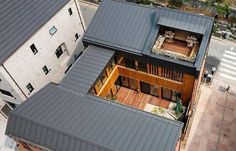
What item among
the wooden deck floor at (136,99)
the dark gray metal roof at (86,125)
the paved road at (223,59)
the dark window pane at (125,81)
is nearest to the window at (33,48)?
the dark gray metal roof at (86,125)

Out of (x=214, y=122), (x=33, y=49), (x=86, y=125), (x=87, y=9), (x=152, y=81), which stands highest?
(x=33, y=49)

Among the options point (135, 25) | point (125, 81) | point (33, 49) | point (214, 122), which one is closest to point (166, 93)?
point (125, 81)

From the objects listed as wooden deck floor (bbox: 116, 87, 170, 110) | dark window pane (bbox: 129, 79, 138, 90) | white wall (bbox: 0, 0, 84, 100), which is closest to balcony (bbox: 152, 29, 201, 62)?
dark window pane (bbox: 129, 79, 138, 90)

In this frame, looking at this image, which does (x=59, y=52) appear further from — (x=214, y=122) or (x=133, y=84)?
(x=214, y=122)

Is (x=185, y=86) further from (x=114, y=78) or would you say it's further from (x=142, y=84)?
(x=114, y=78)

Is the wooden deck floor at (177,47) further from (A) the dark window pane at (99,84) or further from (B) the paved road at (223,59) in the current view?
(B) the paved road at (223,59)

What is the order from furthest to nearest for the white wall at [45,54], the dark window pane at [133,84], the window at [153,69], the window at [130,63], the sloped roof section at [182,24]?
the dark window pane at [133,84], the window at [130,63], the window at [153,69], the white wall at [45,54], the sloped roof section at [182,24]

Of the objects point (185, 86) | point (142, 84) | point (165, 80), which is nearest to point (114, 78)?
point (142, 84)
